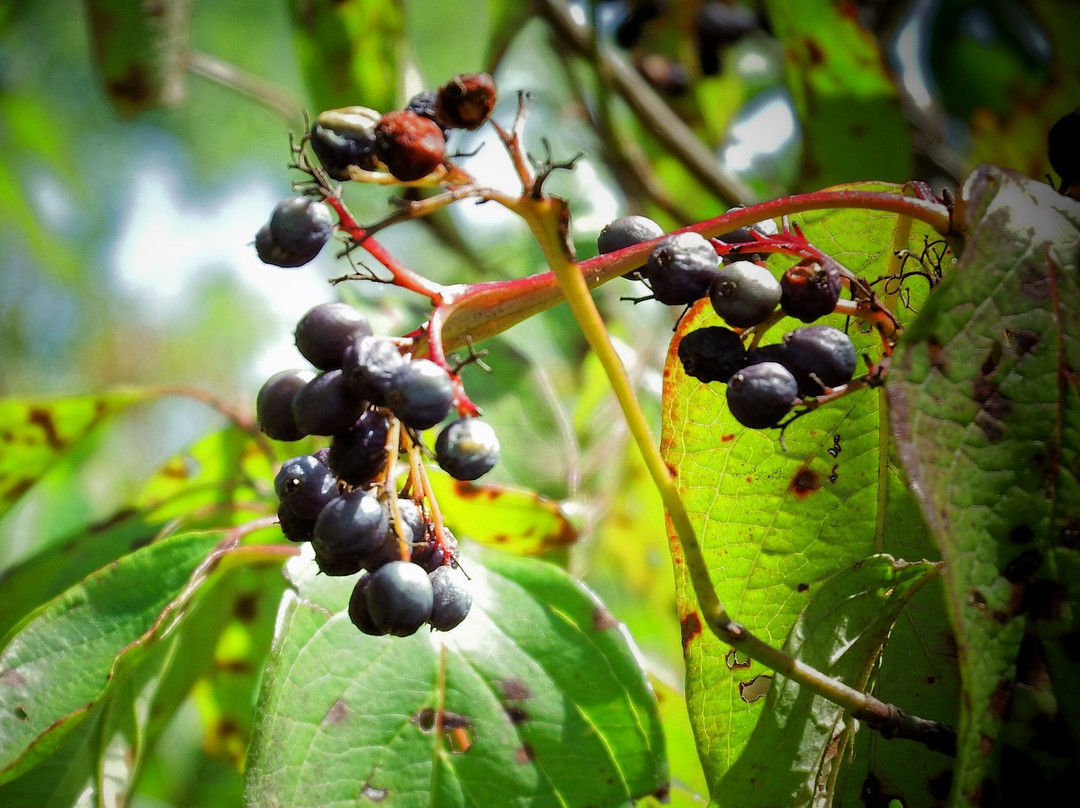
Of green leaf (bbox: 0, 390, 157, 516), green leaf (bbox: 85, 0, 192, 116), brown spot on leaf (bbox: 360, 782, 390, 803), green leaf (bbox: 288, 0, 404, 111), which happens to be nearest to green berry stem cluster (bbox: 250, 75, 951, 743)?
brown spot on leaf (bbox: 360, 782, 390, 803)

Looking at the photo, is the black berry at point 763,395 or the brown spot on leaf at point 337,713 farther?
the brown spot on leaf at point 337,713

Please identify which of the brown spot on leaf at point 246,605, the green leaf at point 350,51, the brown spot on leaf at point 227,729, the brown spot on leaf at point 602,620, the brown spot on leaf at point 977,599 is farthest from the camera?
the green leaf at point 350,51

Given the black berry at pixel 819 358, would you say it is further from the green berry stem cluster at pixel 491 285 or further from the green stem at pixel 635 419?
the green stem at pixel 635 419

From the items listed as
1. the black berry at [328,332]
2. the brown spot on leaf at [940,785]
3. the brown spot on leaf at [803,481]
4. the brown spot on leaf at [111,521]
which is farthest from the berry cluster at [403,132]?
the brown spot on leaf at [111,521]

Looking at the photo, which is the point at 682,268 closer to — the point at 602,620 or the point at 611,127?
the point at 602,620

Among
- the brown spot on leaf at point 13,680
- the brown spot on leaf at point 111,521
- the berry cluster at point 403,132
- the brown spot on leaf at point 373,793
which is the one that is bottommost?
the brown spot on leaf at point 373,793

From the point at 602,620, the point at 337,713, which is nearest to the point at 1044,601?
the point at 602,620

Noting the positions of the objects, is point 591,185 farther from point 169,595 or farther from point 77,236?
point 77,236

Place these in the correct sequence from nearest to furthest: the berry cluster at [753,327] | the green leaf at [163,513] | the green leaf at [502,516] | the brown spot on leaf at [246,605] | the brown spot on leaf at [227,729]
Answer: the berry cluster at [753,327]
the green leaf at [502,516]
the green leaf at [163,513]
the brown spot on leaf at [246,605]
the brown spot on leaf at [227,729]
